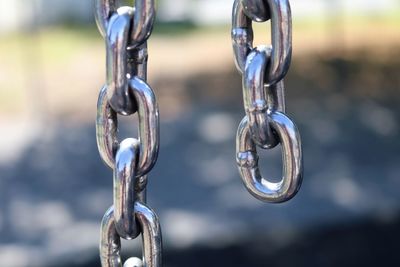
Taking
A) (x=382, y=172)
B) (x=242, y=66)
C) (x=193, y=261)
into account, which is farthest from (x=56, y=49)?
(x=242, y=66)

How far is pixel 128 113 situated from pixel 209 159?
5049 millimetres

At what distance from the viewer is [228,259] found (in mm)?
3797

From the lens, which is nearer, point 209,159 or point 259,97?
point 259,97

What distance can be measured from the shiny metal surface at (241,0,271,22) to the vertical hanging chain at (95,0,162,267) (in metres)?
0.11

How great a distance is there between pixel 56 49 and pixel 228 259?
8731mm

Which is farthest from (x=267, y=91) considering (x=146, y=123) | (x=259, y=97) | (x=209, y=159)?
(x=209, y=159)

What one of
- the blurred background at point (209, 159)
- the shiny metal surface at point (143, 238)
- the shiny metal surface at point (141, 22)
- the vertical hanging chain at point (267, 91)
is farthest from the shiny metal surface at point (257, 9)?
the blurred background at point (209, 159)

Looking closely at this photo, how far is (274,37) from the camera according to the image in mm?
856

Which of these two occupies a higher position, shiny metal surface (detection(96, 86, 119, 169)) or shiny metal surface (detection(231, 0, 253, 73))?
shiny metal surface (detection(231, 0, 253, 73))

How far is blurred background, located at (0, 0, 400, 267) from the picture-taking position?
4004mm

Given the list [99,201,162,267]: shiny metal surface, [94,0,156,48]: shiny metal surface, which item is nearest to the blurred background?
[99,201,162,267]: shiny metal surface

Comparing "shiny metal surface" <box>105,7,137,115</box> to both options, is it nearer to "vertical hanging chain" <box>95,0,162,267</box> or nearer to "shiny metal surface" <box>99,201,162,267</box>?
"vertical hanging chain" <box>95,0,162,267</box>

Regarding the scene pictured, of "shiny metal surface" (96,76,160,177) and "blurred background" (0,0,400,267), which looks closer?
"shiny metal surface" (96,76,160,177)

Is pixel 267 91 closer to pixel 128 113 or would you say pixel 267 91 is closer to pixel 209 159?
pixel 128 113
